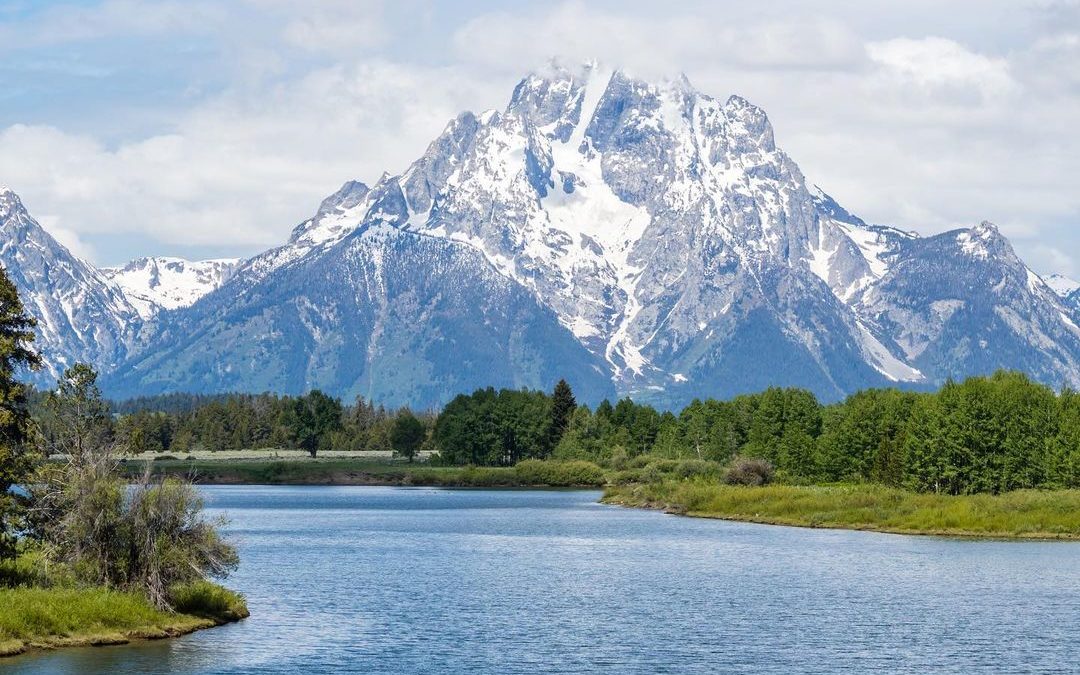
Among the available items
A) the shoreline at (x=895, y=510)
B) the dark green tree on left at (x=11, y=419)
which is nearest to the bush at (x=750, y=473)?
the shoreline at (x=895, y=510)

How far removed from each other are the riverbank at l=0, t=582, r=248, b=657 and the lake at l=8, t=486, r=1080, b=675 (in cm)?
89

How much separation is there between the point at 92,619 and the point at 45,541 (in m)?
5.88

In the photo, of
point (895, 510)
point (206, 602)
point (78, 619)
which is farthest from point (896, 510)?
point (78, 619)

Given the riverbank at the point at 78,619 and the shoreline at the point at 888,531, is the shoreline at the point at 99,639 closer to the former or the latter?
the riverbank at the point at 78,619

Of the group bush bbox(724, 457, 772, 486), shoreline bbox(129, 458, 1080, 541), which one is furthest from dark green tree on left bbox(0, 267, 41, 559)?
bush bbox(724, 457, 772, 486)

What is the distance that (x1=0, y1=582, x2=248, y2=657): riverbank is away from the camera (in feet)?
210

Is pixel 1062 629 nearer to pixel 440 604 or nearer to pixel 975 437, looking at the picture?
pixel 440 604

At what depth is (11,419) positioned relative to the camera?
68250 mm

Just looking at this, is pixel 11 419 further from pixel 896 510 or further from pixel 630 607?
pixel 896 510

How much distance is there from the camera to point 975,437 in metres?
153

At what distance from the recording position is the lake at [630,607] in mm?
66938

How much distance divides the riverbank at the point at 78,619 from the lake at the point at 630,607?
0.89m

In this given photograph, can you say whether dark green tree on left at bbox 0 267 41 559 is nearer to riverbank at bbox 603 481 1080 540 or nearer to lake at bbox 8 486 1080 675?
lake at bbox 8 486 1080 675

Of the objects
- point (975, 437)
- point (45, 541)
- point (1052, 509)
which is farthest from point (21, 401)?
point (975, 437)
